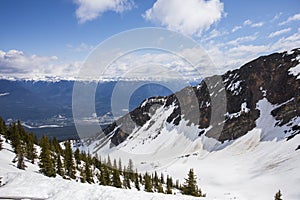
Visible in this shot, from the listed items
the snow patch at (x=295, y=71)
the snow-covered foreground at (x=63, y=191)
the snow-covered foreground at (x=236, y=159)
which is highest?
the snow patch at (x=295, y=71)

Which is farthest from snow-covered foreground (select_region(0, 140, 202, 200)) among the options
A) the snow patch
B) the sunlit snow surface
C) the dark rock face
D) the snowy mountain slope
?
the snow patch

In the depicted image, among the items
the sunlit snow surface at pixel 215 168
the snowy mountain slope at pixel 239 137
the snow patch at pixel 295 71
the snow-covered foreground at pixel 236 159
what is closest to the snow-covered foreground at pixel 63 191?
the sunlit snow surface at pixel 215 168

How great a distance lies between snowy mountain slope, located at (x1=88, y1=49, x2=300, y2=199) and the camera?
7338 cm

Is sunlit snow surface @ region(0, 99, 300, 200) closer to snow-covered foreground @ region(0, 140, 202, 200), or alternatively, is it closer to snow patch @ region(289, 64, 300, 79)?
snow-covered foreground @ region(0, 140, 202, 200)

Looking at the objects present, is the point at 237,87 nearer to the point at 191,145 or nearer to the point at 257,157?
the point at 191,145

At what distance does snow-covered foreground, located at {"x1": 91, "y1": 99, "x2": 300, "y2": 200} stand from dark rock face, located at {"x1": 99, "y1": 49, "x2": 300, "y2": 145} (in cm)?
445

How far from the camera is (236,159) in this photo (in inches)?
3880

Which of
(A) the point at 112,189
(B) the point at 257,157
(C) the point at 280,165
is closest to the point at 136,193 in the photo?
(A) the point at 112,189

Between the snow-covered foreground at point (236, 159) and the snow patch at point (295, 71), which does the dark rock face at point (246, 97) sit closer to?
the snow patch at point (295, 71)

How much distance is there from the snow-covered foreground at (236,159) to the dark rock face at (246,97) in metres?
A: 4.45

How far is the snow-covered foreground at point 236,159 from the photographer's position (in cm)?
6550

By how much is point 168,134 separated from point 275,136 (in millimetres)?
76433

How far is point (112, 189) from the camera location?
20.9 m

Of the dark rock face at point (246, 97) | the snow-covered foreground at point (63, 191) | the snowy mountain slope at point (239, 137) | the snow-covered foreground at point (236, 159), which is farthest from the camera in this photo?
the dark rock face at point (246, 97)
